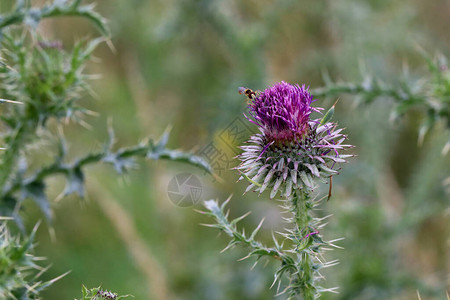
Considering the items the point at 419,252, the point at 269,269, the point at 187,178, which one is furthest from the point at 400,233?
the point at 187,178

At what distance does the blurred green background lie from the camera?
16.0ft

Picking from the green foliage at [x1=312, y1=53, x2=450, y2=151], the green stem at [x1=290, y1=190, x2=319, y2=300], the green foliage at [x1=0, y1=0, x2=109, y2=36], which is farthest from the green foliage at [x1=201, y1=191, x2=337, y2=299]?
the green foliage at [x1=0, y1=0, x2=109, y2=36]

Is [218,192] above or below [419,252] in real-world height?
above

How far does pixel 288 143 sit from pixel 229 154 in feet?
9.44

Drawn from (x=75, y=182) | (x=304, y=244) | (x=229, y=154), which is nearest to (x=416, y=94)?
(x=229, y=154)

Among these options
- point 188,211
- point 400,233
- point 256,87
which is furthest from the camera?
point 188,211

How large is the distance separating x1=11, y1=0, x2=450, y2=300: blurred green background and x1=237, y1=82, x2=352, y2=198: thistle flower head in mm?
2195

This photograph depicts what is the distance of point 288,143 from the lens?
7.25ft

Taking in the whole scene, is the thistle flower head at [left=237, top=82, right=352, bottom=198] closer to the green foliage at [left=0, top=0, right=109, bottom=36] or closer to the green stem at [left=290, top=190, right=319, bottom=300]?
the green stem at [left=290, top=190, right=319, bottom=300]

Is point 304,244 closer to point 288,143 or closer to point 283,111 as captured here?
point 288,143

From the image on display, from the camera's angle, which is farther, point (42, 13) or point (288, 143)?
point (42, 13)

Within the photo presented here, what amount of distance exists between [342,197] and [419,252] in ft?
5.17

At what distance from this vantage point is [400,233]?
183 inches

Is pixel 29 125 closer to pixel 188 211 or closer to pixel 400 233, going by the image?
pixel 400 233
